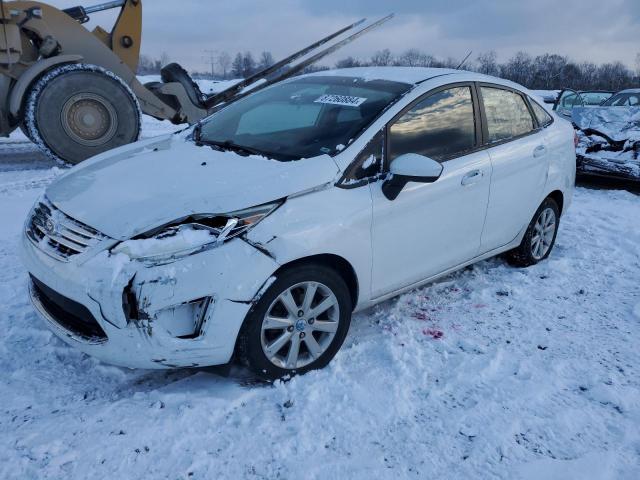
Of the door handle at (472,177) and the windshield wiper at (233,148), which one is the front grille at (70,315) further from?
the door handle at (472,177)

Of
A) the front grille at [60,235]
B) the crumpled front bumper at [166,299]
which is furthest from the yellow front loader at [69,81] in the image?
the crumpled front bumper at [166,299]

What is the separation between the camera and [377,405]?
2625 millimetres

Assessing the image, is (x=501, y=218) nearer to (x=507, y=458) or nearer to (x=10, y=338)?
(x=507, y=458)

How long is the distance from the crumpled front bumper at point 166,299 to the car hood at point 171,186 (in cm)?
22

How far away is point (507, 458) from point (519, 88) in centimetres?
307

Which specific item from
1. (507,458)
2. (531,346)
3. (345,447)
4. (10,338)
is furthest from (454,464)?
(10,338)

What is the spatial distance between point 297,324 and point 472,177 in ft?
5.37

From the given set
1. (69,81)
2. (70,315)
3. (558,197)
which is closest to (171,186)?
(70,315)

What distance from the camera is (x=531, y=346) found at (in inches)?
128

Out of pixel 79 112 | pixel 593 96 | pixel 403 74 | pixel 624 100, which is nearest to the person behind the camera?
pixel 403 74

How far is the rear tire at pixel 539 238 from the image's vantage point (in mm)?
4363

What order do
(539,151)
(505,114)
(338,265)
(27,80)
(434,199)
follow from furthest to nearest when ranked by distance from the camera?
(27,80) < (539,151) < (505,114) < (434,199) < (338,265)

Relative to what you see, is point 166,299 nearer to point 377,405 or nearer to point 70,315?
point 70,315

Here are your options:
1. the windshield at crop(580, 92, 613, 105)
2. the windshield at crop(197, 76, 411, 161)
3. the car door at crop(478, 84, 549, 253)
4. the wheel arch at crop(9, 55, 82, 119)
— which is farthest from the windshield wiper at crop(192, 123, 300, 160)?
the windshield at crop(580, 92, 613, 105)
